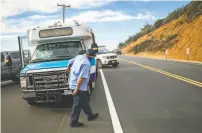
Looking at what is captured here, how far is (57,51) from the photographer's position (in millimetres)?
11148

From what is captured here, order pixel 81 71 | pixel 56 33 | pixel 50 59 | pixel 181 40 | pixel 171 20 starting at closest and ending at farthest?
pixel 81 71 < pixel 50 59 < pixel 56 33 < pixel 181 40 < pixel 171 20

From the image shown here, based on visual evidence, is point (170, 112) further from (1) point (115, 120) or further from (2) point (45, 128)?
(2) point (45, 128)

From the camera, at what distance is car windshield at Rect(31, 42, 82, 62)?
1082cm

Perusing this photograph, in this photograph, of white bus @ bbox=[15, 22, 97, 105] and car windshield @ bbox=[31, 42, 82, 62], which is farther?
car windshield @ bbox=[31, 42, 82, 62]

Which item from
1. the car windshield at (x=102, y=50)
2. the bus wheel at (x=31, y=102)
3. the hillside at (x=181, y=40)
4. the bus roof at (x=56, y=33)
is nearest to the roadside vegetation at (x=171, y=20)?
the hillside at (x=181, y=40)

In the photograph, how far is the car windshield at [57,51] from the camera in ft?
35.5

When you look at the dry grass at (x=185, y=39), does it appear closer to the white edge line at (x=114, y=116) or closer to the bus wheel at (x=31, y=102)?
the white edge line at (x=114, y=116)

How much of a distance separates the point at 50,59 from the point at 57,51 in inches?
24.5

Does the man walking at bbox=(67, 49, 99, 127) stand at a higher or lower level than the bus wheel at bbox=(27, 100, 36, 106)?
higher

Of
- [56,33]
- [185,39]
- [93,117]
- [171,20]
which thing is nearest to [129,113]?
[93,117]

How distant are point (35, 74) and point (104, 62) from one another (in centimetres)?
1615

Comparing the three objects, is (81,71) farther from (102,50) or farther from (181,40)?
(181,40)

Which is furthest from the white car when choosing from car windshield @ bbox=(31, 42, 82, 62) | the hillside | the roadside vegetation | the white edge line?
the roadside vegetation

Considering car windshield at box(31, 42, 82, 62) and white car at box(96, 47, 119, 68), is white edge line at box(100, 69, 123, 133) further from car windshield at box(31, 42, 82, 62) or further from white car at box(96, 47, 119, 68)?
white car at box(96, 47, 119, 68)
